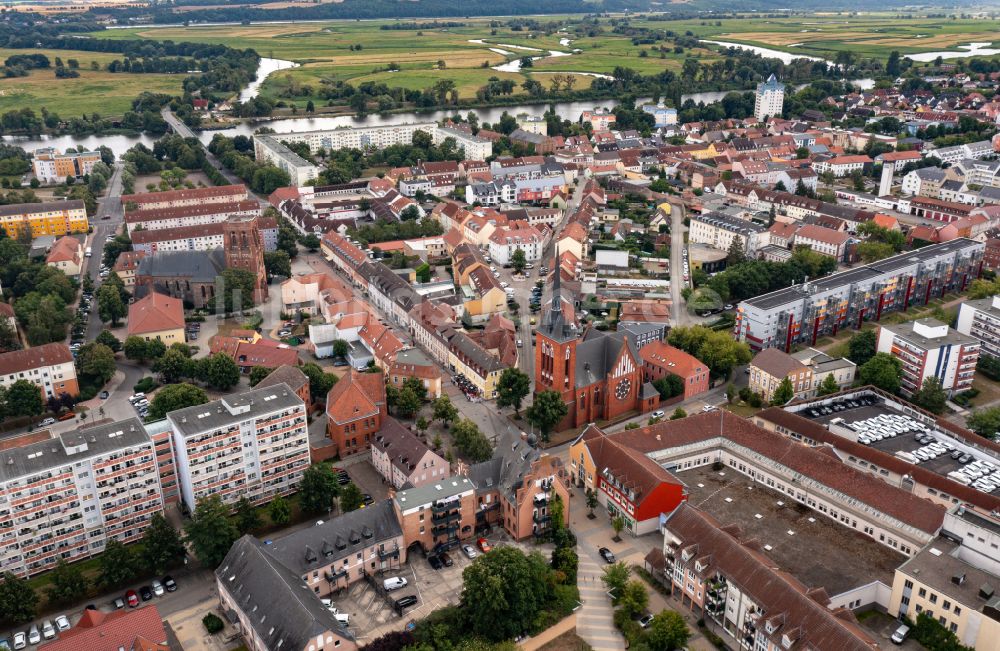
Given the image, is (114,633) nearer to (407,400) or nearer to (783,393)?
(407,400)

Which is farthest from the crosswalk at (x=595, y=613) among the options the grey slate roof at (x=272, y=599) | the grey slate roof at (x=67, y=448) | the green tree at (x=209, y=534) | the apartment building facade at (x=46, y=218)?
the apartment building facade at (x=46, y=218)

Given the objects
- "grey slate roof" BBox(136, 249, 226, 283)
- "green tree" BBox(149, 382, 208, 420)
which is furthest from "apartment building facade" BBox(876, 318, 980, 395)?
"grey slate roof" BBox(136, 249, 226, 283)

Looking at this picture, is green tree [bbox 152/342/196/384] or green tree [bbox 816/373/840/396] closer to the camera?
green tree [bbox 816/373/840/396]

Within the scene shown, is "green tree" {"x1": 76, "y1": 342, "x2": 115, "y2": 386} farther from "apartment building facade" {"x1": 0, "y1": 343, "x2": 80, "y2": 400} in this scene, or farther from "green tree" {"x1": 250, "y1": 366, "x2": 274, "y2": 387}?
"green tree" {"x1": 250, "y1": 366, "x2": 274, "y2": 387}

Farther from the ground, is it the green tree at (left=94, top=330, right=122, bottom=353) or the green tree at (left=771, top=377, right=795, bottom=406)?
the green tree at (left=94, top=330, right=122, bottom=353)

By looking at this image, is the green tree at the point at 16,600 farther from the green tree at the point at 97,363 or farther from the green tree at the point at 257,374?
the green tree at the point at 97,363

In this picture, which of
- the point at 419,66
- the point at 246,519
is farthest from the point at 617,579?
the point at 419,66

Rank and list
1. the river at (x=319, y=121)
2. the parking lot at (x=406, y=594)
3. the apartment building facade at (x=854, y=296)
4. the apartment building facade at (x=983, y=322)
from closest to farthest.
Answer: the parking lot at (x=406, y=594), the apartment building facade at (x=983, y=322), the apartment building facade at (x=854, y=296), the river at (x=319, y=121)
